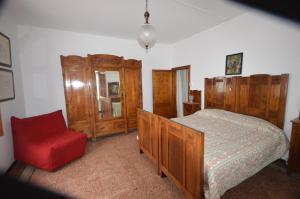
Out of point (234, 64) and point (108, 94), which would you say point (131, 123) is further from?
point (234, 64)

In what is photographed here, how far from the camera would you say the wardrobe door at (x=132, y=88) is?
3.66m

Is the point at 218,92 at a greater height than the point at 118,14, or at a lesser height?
lesser

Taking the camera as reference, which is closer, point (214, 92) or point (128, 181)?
point (128, 181)

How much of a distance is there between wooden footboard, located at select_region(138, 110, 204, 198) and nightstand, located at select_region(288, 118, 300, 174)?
1.49 metres

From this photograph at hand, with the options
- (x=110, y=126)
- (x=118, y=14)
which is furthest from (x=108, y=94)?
(x=118, y=14)

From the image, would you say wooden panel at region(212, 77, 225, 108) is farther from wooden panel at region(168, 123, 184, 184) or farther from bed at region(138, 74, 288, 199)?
wooden panel at region(168, 123, 184, 184)

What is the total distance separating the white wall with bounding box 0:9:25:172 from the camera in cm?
211

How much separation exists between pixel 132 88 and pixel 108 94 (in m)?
0.63

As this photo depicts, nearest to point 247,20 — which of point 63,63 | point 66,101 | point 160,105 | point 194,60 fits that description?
point 194,60

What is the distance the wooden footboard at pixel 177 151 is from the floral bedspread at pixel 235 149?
0.39 feet

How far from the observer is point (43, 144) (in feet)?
7.43

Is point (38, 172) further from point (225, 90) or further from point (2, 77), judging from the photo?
point (225, 90)

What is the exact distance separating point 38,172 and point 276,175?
3507mm

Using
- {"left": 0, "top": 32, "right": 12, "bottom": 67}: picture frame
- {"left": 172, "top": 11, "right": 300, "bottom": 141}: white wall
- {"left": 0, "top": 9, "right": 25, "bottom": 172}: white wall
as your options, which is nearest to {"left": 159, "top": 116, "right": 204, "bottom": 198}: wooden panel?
{"left": 172, "top": 11, "right": 300, "bottom": 141}: white wall
